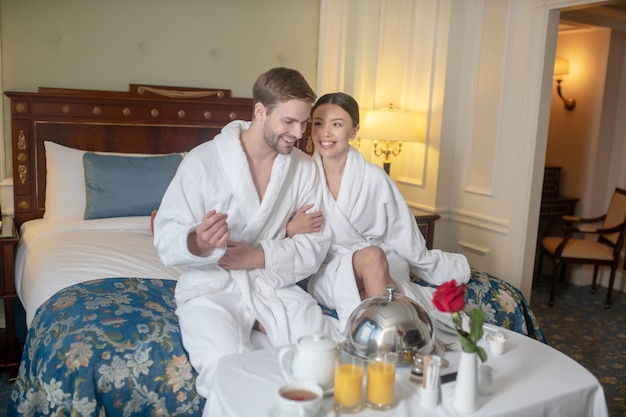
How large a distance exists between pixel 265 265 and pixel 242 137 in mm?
507

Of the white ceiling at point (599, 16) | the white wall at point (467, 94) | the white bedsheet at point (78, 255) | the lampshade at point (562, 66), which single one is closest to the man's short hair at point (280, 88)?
the white bedsheet at point (78, 255)

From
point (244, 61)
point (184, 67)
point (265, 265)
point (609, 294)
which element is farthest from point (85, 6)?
point (609, 294)

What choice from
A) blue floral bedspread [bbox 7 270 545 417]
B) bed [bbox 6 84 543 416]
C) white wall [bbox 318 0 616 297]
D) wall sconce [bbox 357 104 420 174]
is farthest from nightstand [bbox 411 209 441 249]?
blue floral bedspread [bbox 7 270 545 417]

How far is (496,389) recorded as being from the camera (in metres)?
1.61

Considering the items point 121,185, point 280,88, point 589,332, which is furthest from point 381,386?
point 589,332

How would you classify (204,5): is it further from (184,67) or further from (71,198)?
(71,198)

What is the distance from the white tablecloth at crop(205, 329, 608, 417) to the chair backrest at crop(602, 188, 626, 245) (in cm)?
351

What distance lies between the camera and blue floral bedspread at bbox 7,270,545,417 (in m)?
1.84

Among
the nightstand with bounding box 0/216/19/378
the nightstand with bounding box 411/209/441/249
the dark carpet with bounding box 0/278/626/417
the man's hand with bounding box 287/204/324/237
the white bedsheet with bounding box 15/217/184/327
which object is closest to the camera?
the man's hand with bounding box 287/204/324/237

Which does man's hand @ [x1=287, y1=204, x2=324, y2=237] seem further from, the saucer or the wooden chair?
the wooden chair

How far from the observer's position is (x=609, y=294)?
4.73m

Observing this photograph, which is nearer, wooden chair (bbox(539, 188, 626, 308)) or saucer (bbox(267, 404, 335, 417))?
saucer (bbox(267, 404, 335, 417))

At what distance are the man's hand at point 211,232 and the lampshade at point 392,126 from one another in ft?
7.70

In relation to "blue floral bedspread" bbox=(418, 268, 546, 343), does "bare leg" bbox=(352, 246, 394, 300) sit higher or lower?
higher
